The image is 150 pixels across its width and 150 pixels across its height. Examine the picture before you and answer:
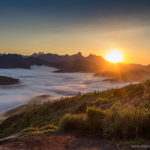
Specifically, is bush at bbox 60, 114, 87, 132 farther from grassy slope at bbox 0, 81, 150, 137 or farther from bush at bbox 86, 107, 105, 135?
grassy slope at bbox 0, 81, 150, 137

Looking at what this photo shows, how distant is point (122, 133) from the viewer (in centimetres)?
475

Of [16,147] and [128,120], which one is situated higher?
[128,120]

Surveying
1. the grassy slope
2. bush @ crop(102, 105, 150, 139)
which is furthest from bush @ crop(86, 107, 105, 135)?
the grassy slope

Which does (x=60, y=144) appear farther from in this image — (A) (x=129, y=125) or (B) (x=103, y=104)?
(B) (x=103, y=104)

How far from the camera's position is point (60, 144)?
4609 millimetres

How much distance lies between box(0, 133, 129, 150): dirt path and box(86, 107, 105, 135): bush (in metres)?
0.53

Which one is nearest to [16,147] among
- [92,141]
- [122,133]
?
[92,141]

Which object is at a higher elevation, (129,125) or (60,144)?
(129,125)

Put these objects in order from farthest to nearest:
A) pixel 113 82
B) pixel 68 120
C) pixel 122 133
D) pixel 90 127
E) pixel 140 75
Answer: pixel 140 75
pixel 113 82
pixel 68 120
pixel 90 127
pixel 122 133

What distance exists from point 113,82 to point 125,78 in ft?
45.6

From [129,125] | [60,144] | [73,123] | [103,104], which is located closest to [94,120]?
[73,123]

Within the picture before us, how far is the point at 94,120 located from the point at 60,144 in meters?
1.66

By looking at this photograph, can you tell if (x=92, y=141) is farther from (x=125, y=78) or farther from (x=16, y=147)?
(x=125, y=78)

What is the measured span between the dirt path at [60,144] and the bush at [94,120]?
1.75 ft
